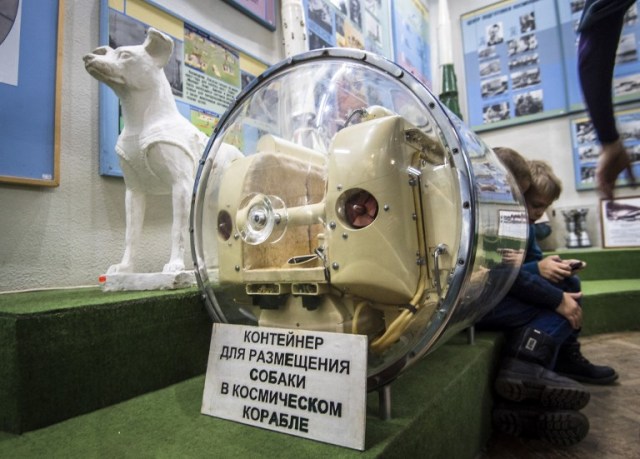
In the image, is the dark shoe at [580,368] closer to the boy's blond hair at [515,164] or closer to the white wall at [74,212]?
the boy's blond hair at [515,164]

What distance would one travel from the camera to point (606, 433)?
3.32 ft

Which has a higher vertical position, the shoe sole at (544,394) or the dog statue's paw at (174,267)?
the dog statue's paw at (174,267)

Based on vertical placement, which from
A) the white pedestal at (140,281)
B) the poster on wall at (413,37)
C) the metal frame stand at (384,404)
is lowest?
the metal frame stand at (384,404)

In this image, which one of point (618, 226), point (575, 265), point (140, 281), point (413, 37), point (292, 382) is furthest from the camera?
point (413, 37)

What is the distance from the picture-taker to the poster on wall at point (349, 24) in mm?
2131

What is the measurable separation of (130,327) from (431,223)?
0.61 m

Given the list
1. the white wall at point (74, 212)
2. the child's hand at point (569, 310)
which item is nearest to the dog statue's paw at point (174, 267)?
the white wall at point (74, 212)

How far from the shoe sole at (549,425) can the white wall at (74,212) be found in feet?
3.91

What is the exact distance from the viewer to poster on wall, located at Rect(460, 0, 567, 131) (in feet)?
10.2

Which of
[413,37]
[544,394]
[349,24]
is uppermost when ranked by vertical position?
[413,37]

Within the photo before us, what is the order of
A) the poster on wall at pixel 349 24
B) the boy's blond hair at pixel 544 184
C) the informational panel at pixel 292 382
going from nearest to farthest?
the informational panel at pixel 292 382 < the boy's blond hair at pixel 544 184 < the poster on wall at pixel 349 24

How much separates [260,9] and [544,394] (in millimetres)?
1895

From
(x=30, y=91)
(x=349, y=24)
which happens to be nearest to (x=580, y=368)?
(x=30, y=91)

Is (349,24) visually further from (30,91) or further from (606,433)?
(606,433)
